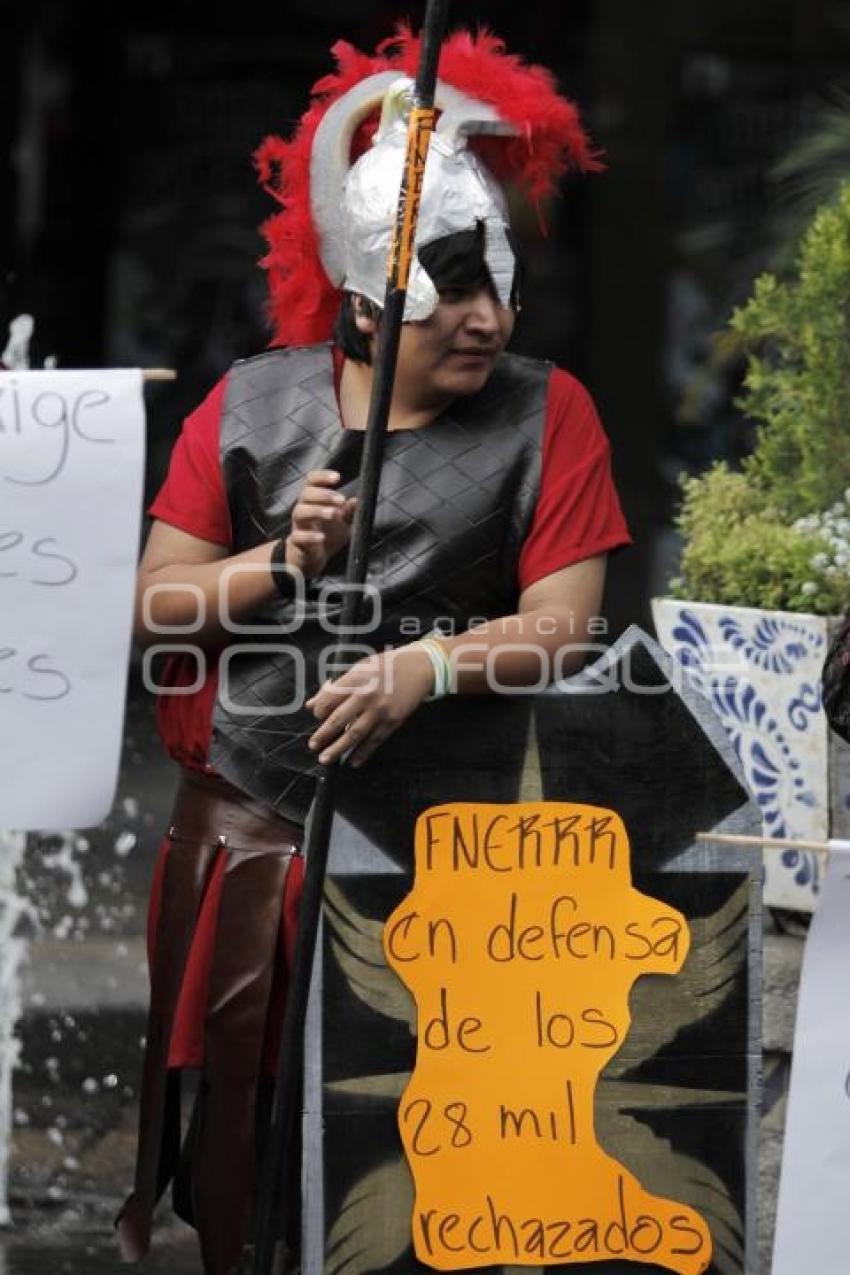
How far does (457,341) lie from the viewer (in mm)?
3457

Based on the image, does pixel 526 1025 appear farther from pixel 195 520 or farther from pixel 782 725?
pixel 782 725

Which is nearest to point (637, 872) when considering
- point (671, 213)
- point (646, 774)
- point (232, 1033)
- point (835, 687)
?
point (646, 774)

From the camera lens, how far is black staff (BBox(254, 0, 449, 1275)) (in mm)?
3250

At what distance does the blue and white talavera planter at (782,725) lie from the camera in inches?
182

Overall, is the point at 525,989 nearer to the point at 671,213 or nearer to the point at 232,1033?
the point at 232,1033

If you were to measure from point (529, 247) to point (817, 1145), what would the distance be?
256 inches

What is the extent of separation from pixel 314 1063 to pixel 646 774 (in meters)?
0.57

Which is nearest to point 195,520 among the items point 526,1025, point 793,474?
point 526,1025

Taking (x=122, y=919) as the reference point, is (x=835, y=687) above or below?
above

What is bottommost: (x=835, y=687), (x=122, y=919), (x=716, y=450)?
(x=122, y=919)

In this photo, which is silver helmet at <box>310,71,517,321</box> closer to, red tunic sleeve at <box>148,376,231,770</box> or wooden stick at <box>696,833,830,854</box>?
red tunic sleeve at <box>148,376,231,770</box>

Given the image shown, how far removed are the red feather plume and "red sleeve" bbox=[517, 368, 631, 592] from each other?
0.33m

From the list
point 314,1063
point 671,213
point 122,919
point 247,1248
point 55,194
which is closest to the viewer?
point 314,1063

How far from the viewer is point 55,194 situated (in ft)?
35.0
